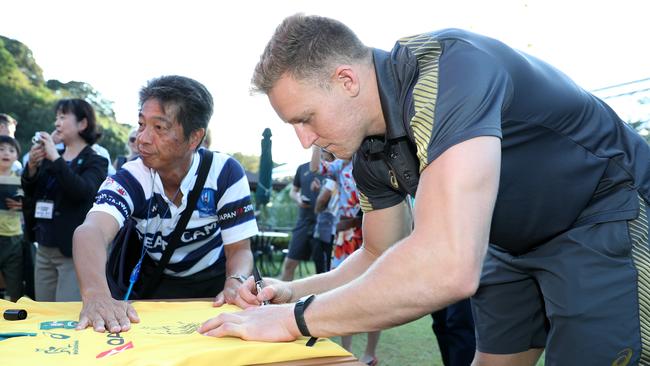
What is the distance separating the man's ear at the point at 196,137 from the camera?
8.66 ft

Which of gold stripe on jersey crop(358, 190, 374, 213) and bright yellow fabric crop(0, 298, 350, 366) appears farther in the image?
gold stripe on jersey crop(358, 190, 374, 213)

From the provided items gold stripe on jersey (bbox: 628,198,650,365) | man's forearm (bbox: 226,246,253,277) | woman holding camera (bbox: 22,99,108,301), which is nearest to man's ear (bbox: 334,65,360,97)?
gold stripe on jersey (bbox: 628,198,650,365)

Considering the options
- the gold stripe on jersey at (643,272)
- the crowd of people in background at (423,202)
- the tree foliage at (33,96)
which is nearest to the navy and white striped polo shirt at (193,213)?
the crowd of people in background at (423,202)

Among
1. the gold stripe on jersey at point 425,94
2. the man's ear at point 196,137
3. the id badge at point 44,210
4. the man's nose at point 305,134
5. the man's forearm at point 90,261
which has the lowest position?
the id badge at point 44,210

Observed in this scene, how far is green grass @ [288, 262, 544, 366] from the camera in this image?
4.53m

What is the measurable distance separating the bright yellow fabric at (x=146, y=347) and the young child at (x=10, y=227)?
11.9 feet

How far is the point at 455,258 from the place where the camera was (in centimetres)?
123

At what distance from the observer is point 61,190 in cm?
414

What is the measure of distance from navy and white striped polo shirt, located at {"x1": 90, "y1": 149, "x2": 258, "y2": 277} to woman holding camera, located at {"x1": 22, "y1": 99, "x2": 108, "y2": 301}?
1.64 meters

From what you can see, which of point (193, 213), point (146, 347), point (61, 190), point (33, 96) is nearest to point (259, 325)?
point (146, 347)

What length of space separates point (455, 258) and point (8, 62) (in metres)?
26.7

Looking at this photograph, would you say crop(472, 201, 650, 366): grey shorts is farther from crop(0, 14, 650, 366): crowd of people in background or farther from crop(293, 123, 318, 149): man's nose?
crop(293, 123, 318, 149): man's nose

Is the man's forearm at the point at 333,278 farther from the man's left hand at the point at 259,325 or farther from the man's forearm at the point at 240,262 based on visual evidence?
the man's forearm at the point at 240,262

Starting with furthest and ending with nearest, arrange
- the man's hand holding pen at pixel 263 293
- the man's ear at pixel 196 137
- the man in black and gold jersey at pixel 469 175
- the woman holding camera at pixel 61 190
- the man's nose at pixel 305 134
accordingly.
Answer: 1. the woman holding camera at pixel 61 190
2. the man's ear at pixel 196 137
3. the man's hand holding pen at pixel 263 293
4. the man's nose at pixel 305 134
5. the man in black and gold jersey at pixel 469 175
